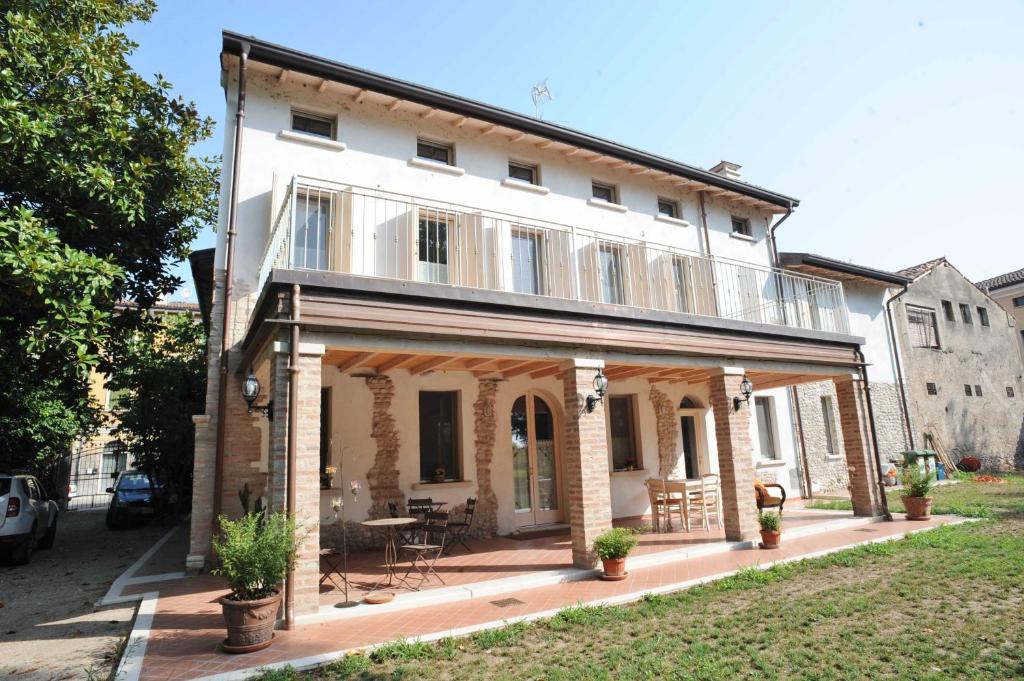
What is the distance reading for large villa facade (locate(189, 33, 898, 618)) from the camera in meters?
6.89

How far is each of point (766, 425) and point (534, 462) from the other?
745 cm

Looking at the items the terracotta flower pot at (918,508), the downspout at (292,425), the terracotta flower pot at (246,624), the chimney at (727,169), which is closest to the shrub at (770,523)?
the terracotta flower pot at (918,508)

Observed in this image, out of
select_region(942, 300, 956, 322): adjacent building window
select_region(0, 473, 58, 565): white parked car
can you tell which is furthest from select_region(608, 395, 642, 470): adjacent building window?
select_region(942, 300, 956, 322): adjacent building window

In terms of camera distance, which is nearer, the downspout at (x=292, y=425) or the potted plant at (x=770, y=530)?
the downspout at (x=292, y=425)

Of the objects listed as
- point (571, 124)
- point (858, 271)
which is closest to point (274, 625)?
point (571, 124)

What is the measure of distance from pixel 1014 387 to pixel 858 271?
13495 millimetres

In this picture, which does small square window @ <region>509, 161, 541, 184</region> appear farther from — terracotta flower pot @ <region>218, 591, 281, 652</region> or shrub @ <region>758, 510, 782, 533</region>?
terracotta flower pot @ <region>218, 591, 281, 652</region>

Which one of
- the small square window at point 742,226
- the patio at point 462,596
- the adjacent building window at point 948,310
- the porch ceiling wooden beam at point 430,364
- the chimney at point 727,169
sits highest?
the chimney at point 727,169

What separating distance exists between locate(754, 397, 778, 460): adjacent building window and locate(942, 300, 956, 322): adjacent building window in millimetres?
13014

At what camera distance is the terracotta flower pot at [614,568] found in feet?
23.9

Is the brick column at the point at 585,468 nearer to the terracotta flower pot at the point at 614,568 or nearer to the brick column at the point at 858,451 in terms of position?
the terracotta flower pot at the point at 614,568

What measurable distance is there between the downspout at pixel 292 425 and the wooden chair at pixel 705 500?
23.9ft

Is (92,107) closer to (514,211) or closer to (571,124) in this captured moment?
(514,211)

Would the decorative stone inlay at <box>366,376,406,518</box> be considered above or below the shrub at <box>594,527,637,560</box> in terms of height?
above
